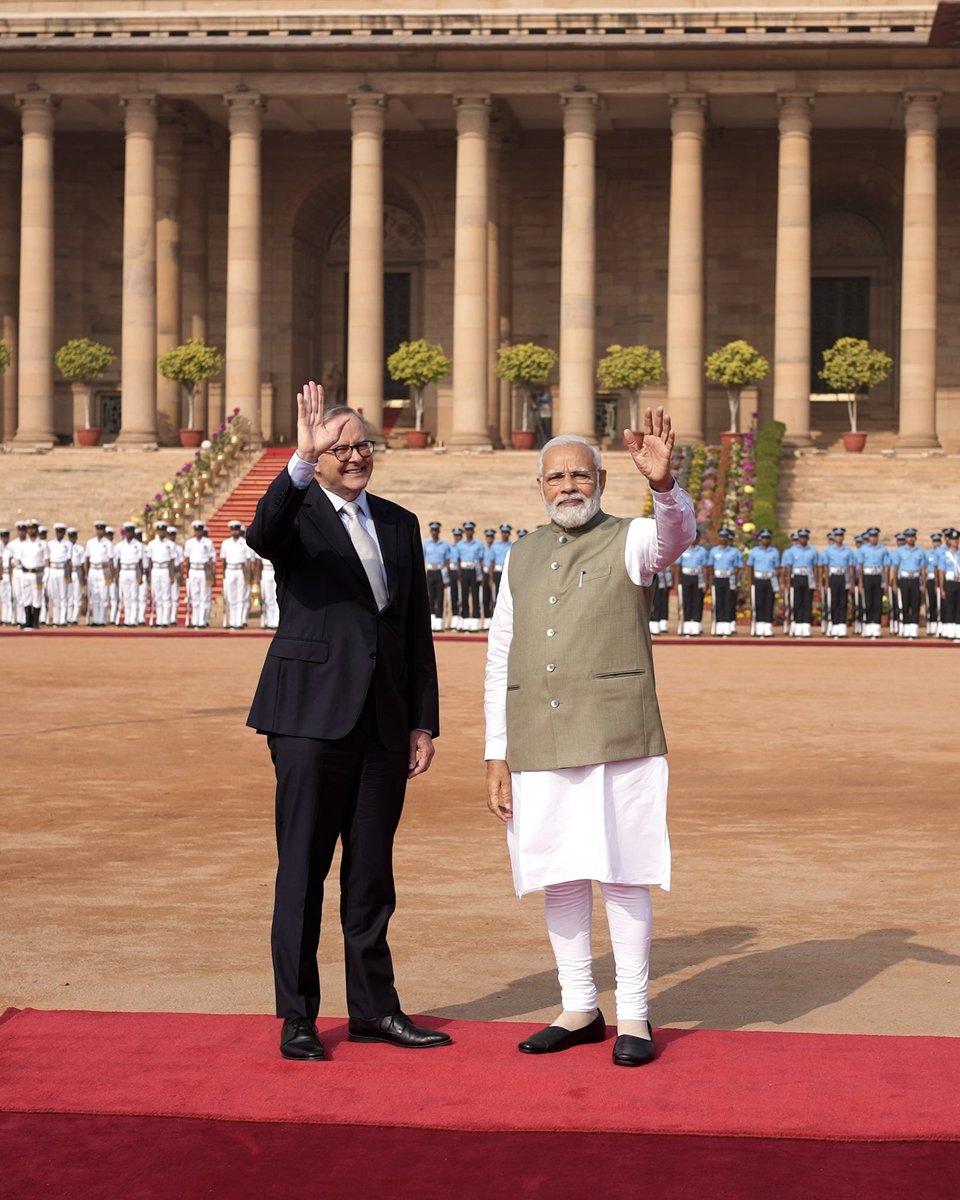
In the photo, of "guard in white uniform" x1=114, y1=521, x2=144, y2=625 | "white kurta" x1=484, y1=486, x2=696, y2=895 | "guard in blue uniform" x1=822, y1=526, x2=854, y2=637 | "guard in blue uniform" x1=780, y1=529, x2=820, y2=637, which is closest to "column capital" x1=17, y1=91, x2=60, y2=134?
"guard in white uniform" x1=114, y1=521, x2=144, y2=625

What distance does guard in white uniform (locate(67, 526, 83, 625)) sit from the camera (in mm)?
35906

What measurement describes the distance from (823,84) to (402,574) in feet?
146

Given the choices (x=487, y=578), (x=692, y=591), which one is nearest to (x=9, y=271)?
(x=487, y=578)

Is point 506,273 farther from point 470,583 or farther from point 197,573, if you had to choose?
point 197,573

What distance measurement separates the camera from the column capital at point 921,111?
48719 millimetres

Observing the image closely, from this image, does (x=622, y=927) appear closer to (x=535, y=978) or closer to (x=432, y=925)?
(x=535, y=978)

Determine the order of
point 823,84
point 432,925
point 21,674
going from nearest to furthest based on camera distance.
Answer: point 432,925
point 21,674
point 823,84

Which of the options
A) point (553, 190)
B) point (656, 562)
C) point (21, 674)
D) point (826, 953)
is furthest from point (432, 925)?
point (553, 190)

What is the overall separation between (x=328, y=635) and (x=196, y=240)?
4976 cm

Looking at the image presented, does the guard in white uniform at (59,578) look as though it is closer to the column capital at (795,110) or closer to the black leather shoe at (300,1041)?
the column capital at (795,110)

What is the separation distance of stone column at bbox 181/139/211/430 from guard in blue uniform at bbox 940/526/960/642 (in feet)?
88.1

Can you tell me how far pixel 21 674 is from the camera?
77.8ft

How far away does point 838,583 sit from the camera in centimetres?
3400

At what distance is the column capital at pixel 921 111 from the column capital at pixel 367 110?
13411mm
